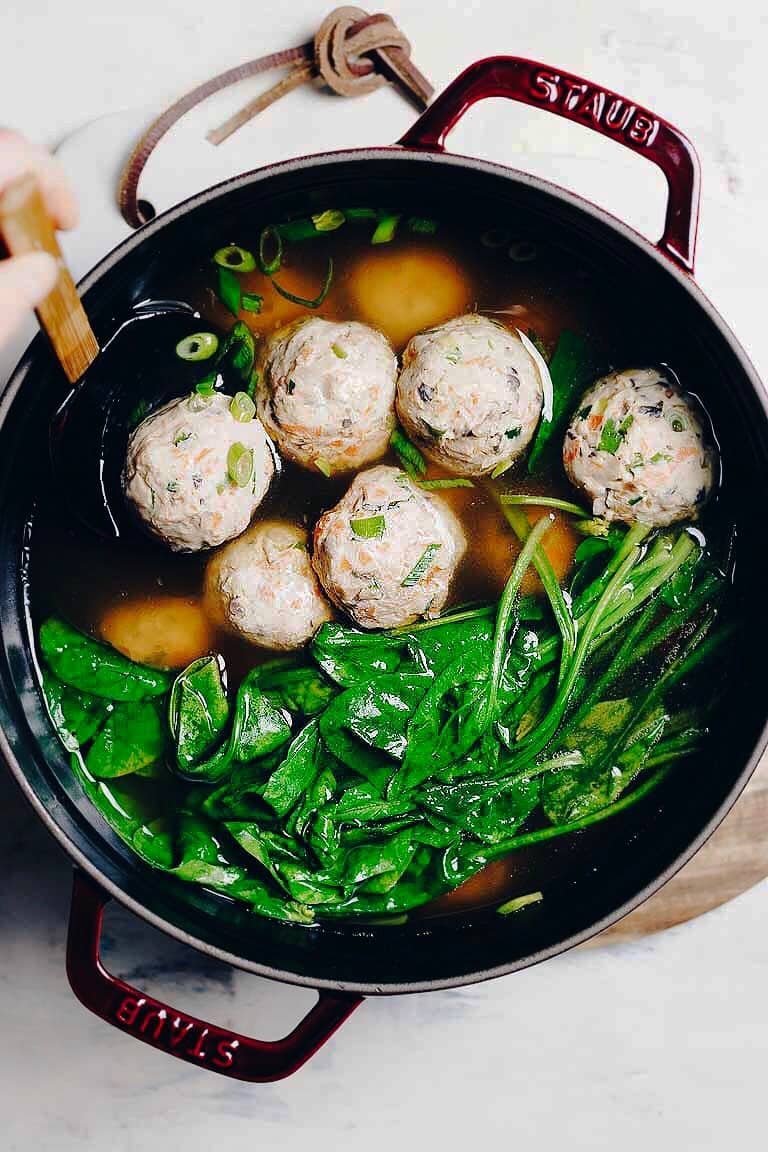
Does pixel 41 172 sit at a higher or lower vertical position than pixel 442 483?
higher

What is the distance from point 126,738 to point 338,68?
1101 mm

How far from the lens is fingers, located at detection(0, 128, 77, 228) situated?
100 centimetres

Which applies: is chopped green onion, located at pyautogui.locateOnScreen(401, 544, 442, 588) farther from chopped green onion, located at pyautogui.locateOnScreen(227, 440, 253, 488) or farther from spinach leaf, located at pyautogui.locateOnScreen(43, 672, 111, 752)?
spinach leaf, located at pyautogui.locateOnScreen(43, 672, 111, 752)

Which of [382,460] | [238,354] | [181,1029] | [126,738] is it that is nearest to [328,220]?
[238,354]

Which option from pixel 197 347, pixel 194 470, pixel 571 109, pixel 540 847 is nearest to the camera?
pixel 571 109

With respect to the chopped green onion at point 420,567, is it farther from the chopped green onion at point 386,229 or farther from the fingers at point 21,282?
the fingers at point 21,282

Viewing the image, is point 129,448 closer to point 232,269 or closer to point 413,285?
point 232,269

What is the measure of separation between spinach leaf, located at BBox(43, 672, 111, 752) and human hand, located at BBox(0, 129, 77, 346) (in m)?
0.66

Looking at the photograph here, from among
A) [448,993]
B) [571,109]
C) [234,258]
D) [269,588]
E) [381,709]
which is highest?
[571,109]

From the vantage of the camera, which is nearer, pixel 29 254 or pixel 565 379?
pixel 29 254

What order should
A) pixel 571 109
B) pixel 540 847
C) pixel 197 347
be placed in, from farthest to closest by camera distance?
1. pixel 540 847
2. pixel 197 347
3. pixel 571 109

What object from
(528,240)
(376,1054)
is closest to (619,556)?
(528,240)

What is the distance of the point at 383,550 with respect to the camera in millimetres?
1348

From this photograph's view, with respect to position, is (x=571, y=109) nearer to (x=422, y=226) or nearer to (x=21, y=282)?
(x=422, y=226)
